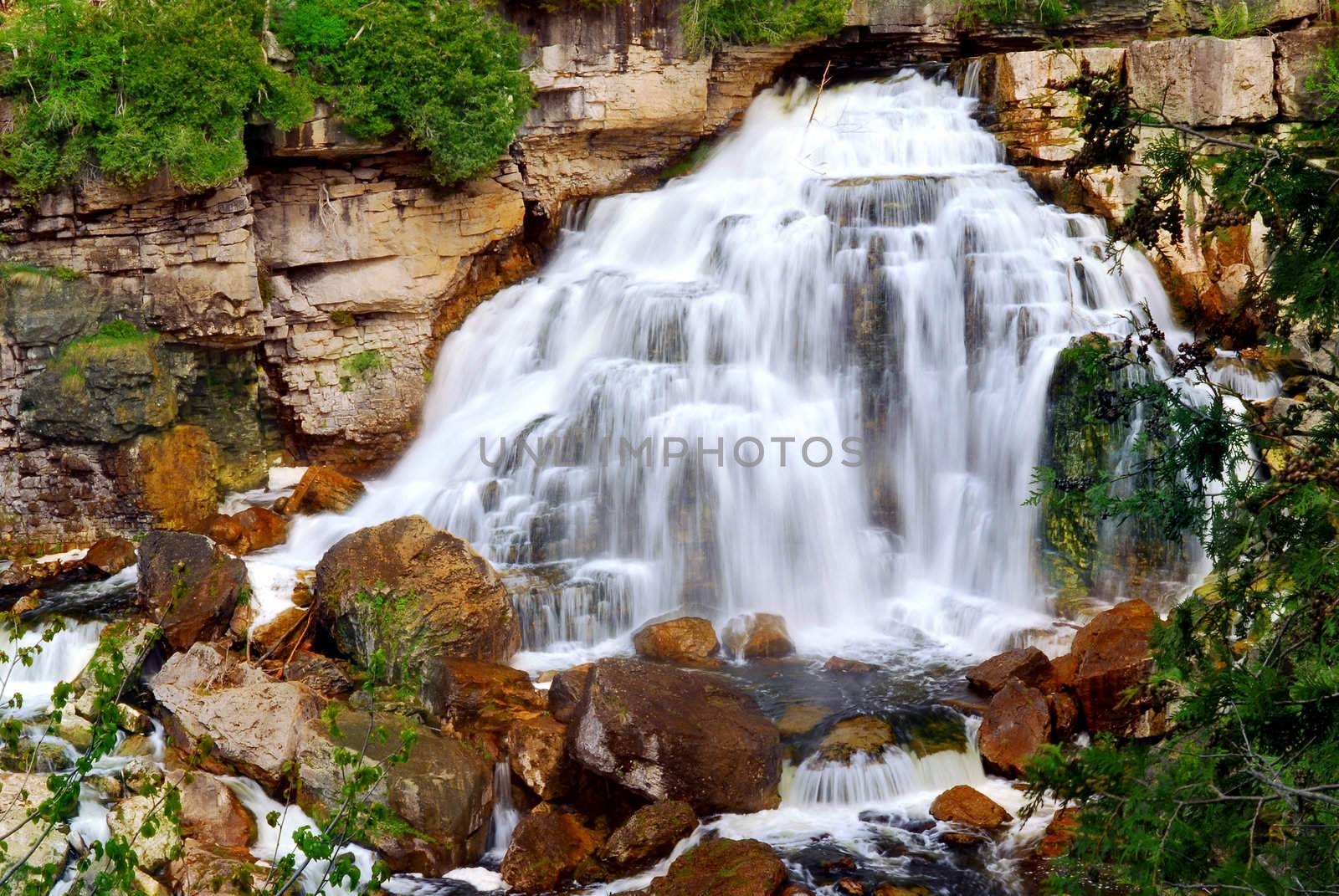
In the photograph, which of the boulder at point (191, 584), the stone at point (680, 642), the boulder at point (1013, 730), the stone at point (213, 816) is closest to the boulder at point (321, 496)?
the boulder at point (191, 584)

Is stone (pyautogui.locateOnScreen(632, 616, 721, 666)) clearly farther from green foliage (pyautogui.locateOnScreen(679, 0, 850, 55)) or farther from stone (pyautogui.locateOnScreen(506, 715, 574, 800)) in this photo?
green foliage (pyautogui.locateOnScreen(679, 0, 850, 55))

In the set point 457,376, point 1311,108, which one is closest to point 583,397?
point 457,376

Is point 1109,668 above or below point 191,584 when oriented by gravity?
below

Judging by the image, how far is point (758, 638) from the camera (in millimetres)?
10023

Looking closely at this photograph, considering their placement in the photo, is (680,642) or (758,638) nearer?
(680,642)

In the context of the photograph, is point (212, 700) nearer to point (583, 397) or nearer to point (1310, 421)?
point (583, 397)

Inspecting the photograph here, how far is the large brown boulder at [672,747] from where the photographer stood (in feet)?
25.3

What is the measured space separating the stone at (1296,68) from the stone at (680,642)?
8.29 m

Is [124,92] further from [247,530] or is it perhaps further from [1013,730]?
[1013,730]

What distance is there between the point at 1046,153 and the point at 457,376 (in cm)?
698

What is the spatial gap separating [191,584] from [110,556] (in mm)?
2228

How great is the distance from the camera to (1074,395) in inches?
422

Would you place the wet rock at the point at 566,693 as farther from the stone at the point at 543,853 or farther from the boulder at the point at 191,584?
the boulder at the point at 191,584

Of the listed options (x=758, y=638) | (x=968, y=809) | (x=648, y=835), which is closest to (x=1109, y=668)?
(x=968, y=809)
